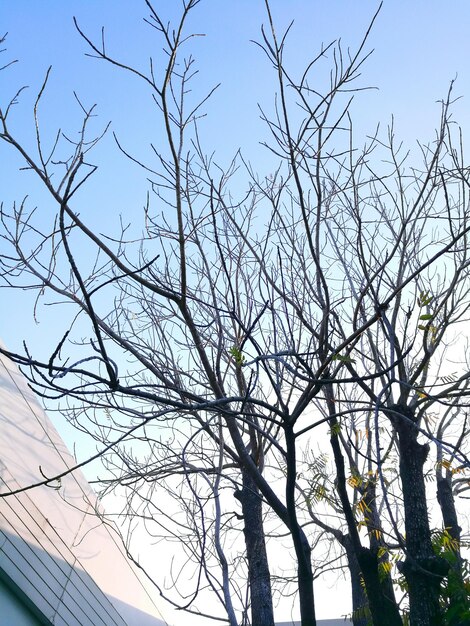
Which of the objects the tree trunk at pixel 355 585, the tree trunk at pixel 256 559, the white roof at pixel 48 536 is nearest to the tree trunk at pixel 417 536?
the tree trunk at pixel 256 559

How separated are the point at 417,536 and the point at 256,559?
7.24ft

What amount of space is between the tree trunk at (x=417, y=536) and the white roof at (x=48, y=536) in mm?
3727

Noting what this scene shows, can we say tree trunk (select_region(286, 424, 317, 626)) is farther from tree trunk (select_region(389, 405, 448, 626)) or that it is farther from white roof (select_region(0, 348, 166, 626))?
white roof (select_region(0, 348, 166, 626))

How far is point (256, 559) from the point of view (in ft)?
22.3

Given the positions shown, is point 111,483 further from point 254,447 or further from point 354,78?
point 354,78

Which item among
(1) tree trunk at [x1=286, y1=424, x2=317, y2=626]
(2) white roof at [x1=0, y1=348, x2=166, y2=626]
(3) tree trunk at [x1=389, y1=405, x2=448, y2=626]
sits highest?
(2) white roof at [x1=0, y1=348, x2=166, y2=626]

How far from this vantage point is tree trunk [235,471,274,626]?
650 cm

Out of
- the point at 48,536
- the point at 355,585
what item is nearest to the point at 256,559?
the point at 355,585

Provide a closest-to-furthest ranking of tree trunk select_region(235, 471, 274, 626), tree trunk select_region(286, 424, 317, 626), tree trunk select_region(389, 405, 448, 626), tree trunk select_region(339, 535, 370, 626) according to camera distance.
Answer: tree trunk select_region(286, 424, 317, 626), tree trunk select_region(389, 405, 448, 626), tree trunk select_region(235, 471, 274, 626), tree trunk select_region(339, 535, 370, 626)

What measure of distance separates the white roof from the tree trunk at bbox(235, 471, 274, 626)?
173 centimetres

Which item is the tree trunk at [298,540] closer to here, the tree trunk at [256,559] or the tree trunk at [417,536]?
the tree trunk at [417,536]

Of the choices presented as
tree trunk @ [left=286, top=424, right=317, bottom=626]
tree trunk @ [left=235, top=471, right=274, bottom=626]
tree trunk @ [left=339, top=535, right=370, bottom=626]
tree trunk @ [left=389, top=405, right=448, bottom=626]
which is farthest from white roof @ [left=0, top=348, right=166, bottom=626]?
tree trunk @ [left=286, top=424, right=317, bottom=626]

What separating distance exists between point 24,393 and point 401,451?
23.0 ft

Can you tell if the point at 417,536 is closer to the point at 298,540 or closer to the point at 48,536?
the point at 298,540
